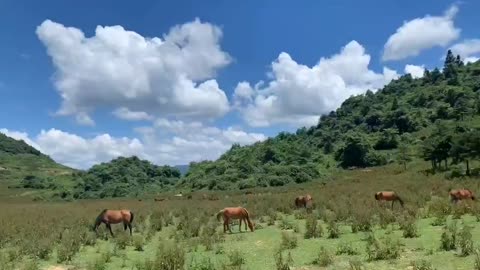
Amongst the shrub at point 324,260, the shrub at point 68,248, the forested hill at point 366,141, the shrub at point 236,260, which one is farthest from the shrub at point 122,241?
the forested hill at point 366,141

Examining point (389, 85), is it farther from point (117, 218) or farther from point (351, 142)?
point (117, 218)

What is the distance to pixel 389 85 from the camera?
185 m

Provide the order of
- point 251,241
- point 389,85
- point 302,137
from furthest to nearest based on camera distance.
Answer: point 389,85 < point 302,137 < point 251,241

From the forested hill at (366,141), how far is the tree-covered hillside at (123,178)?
1226 centimetres

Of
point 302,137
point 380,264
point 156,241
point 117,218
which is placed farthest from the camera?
point 302,137

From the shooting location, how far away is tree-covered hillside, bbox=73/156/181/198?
106688 millimetres

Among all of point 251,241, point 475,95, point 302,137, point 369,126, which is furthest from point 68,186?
point 251,241

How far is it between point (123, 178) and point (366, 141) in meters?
63.9

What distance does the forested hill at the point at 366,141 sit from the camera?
79500 mm

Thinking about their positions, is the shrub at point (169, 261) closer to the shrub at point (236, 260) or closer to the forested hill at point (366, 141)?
the shrub at point (236, 260)

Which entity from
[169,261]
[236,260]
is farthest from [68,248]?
[236,260]

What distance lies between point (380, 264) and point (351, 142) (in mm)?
85629

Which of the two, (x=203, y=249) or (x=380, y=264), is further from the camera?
(x=203, y=249)

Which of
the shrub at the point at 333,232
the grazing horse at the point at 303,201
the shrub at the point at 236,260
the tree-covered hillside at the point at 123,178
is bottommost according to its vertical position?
the shrub at the point at 236,260
